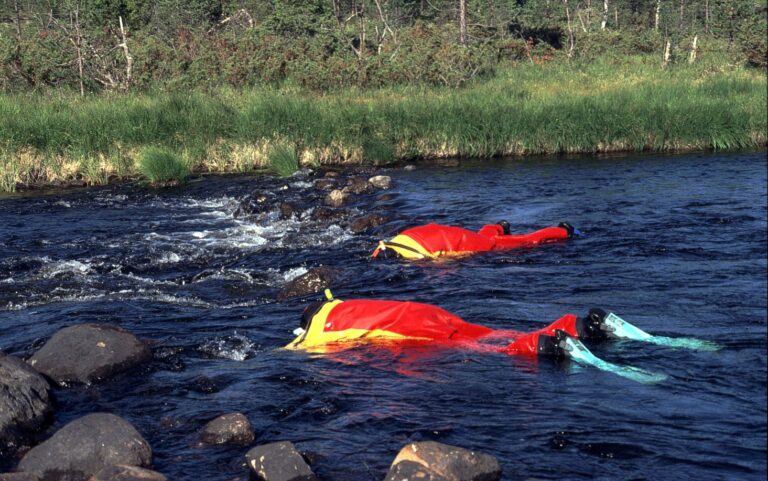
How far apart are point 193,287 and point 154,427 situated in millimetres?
4176

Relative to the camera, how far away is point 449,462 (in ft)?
17.8

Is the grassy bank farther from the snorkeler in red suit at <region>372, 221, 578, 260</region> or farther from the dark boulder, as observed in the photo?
the snorkeler in red suit at <region>372, 221, 578, 260</region>

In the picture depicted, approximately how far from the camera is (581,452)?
596 cm

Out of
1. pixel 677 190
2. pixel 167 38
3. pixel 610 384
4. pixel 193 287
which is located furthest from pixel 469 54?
pixel 610 384

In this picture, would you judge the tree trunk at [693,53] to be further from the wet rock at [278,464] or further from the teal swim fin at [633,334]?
the wet rock at [278,464]

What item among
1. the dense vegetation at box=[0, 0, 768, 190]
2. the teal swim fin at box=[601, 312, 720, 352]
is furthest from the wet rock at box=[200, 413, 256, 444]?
the dense vegetation at box=[0, 0, 768, 190]

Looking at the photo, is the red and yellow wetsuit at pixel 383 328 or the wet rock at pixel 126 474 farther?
the red and yellow wetsuit at pixel 383 328

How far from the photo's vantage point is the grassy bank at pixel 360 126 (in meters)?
17.4

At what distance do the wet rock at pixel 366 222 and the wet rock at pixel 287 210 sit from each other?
1.53 m

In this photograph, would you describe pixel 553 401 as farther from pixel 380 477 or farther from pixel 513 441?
pixel 380 477

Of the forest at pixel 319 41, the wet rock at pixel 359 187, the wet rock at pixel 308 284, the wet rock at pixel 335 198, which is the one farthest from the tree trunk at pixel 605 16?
the wet rock at pixel 308 284

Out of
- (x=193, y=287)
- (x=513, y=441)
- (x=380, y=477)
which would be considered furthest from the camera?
(x=193, y=287)

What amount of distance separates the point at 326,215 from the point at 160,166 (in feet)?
15.4

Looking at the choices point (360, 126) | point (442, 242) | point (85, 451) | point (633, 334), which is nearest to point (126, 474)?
point (85, 451)
